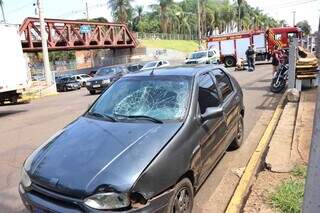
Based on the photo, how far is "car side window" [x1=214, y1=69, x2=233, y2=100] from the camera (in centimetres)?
629

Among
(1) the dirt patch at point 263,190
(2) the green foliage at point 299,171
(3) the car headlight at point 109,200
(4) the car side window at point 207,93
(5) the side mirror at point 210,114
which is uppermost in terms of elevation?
(4) the car side window at point 207,93

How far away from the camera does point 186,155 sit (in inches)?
167

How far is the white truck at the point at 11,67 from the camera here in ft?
51.1

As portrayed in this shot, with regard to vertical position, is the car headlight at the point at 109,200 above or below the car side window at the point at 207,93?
below

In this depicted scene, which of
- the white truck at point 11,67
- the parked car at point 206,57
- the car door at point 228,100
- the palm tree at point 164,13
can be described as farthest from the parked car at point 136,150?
the palm tree at point 164,13

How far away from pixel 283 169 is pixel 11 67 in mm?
12848

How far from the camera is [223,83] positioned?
6.57m

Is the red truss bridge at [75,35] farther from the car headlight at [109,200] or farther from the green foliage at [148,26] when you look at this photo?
the green foliage at [148,26]

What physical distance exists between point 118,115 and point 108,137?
0.77 metres

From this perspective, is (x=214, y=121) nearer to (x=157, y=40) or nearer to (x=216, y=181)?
(x=216, y=181)

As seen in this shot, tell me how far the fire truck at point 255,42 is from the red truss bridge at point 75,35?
54.0 feet

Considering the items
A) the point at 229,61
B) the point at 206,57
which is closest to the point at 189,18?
the point at 229,61

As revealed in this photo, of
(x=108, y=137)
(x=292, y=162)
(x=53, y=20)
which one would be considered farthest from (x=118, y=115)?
(x=53, y=20)

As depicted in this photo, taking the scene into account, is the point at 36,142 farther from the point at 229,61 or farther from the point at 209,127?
the point at 229,61
